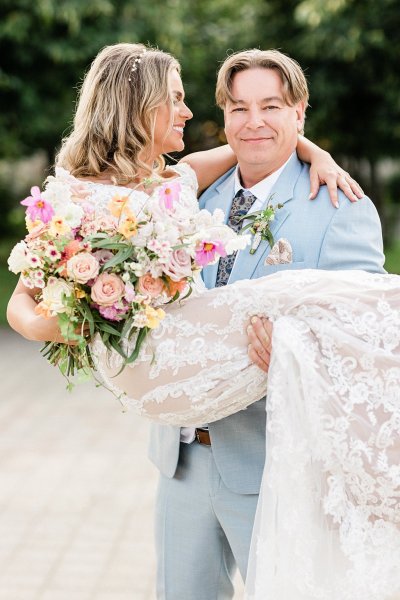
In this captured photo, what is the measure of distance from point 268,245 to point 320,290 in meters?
0.37

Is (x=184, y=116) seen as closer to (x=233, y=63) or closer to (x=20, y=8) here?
(x=233, y=63)

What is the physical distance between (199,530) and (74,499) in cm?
281

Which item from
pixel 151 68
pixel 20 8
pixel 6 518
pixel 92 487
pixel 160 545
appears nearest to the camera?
pixel 151 68

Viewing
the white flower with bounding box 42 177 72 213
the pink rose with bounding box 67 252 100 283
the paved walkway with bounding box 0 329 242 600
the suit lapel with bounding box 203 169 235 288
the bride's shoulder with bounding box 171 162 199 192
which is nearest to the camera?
the pink rose with bounding box 67 252 100 283

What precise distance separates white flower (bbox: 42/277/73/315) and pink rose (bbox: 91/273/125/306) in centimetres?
→ 9

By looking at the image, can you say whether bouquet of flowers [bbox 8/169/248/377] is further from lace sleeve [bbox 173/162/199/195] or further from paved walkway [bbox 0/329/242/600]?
paved walkway [bbox 0/329/242/600]

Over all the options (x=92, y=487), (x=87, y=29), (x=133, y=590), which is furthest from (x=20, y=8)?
(x=133, y=590)

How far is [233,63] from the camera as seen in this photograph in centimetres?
312

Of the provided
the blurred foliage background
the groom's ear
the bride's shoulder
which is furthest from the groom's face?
the blurred foliage background

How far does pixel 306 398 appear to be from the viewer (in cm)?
267

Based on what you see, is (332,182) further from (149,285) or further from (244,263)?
(149,285)

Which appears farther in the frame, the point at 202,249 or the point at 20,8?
the point at 20,8

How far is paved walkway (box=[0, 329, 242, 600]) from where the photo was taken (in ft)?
15.6

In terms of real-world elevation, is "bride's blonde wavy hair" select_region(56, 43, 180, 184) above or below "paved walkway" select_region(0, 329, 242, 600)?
above
